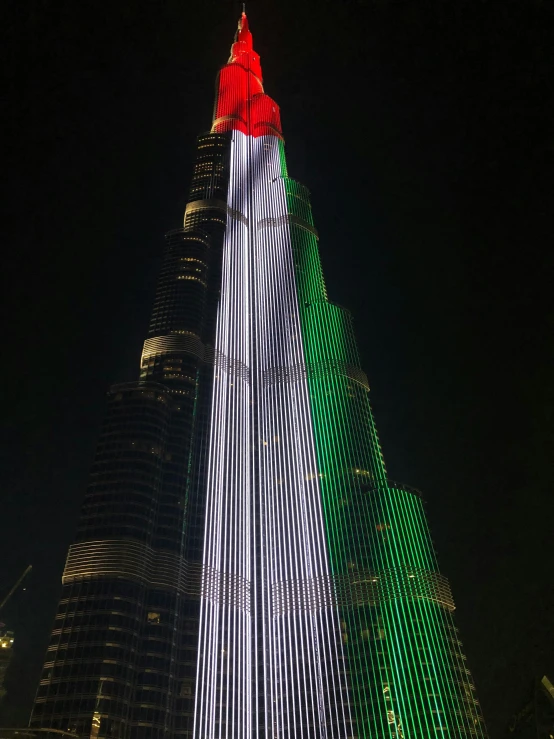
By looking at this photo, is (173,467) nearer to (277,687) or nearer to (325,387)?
(325,387)

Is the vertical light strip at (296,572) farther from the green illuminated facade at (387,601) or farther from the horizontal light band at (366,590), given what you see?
the green illuminated facade at (387,601)

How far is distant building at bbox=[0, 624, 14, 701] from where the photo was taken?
167250 mm

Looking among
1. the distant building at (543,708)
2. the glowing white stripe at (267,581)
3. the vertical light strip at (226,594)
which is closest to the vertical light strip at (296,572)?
the glowing white stripe at (267,581)

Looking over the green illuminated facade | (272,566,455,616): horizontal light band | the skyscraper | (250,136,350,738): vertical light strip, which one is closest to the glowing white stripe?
(250,136,350,738): vertical light strip

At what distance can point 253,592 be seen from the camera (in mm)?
163500

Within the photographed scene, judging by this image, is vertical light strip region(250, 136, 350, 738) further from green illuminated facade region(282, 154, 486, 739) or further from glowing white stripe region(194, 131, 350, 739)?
green illuminated facade region(282, 154, 486, 739)

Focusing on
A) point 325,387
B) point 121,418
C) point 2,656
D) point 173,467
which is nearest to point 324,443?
point 325,387

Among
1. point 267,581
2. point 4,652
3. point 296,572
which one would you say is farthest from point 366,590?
point 4,652

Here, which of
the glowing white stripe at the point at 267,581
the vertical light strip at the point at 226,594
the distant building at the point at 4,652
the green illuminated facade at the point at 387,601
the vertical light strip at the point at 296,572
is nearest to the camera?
the green illuminated facade at the point at 387,601

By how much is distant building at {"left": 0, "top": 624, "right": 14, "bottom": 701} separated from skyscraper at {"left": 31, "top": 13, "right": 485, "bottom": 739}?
3815cm

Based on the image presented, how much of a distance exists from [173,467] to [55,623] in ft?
164

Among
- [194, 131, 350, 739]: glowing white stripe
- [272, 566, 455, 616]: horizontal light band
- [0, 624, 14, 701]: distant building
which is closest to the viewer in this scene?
[194, 131, 350, 739]: glowing white stripe

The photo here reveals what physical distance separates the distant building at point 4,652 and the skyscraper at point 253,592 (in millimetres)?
38149

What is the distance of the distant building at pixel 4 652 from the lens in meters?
167
